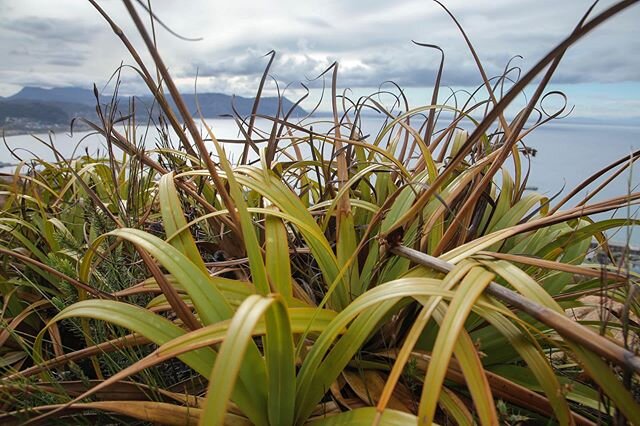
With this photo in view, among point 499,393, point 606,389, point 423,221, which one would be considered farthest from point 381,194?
point 606,389

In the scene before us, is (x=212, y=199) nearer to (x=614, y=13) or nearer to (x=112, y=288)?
(x=112, y=288)

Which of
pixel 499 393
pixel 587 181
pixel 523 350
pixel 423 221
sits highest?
pixel 587 181

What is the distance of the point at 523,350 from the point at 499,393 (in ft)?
0.40

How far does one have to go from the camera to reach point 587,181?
876mm

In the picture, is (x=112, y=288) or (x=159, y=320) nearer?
(x=159, y=320)

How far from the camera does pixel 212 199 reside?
44.9 inches

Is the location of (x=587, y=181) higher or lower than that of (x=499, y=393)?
higher

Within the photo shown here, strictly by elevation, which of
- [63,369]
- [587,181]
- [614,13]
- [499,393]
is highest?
[614,13]

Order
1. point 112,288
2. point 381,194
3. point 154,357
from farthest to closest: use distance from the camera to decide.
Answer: point 381,194 < point 112,288 < point 154,357

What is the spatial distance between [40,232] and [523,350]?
1.21 metres

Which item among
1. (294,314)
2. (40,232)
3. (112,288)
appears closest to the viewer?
(294,314)

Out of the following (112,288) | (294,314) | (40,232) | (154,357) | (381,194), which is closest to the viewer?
(154,357)

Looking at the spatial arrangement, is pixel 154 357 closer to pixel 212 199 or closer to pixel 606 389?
pixel 606 389

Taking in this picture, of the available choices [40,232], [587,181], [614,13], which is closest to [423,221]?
[587,181]
